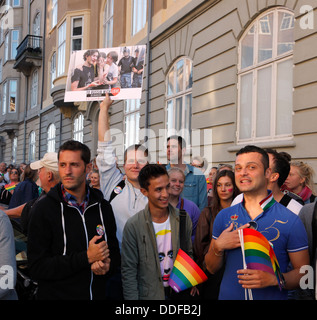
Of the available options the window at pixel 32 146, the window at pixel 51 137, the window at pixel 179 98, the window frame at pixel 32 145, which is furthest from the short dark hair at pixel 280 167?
the window at pixel 32 146

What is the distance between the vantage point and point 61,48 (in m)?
20.7

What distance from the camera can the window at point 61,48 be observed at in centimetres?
2000

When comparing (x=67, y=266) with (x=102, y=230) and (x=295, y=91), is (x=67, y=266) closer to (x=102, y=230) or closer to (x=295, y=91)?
(x=102, y=230)

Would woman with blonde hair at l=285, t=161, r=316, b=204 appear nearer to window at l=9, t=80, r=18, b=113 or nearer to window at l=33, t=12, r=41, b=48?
window at l=33, t=12, r=41, b=48

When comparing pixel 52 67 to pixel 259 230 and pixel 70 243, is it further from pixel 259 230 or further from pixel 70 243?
pixel 259 230

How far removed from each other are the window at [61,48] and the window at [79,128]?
2.64 metres

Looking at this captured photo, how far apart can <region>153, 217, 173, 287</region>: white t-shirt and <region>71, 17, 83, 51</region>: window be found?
683 inches

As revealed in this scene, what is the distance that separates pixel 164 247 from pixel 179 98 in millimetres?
8089

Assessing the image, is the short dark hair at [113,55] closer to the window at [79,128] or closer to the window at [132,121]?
the window at [132,121]

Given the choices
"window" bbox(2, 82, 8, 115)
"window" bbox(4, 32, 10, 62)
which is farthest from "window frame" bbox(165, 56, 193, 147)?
"window" bbox(4, 32, 10, 62)

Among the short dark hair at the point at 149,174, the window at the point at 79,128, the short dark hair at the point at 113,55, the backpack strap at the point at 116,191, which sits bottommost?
the backpack strap at the point at 116,191

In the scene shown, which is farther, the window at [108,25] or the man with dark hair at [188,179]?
the window at [108,25]

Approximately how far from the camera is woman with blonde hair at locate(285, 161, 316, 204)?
162 inches

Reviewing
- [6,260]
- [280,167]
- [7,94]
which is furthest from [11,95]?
[6,260]
